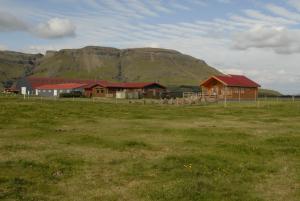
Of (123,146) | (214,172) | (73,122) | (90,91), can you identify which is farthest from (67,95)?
(214,172)

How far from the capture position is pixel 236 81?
95.6m

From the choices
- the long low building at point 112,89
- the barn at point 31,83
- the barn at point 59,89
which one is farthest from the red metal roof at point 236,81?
the barn at point 31,83

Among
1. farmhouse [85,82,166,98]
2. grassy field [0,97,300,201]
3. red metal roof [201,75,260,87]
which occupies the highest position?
red metal roof [201,75,260,87]

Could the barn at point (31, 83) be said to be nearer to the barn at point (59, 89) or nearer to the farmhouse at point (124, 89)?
the barn at point (59, 89)

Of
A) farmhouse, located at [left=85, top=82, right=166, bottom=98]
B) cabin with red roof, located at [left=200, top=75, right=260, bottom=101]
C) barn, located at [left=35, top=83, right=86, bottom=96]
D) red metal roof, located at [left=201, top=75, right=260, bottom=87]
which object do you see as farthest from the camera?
barn, located at [left=35, top=83, right=86, bottom=96]

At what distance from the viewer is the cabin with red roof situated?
91.6 m

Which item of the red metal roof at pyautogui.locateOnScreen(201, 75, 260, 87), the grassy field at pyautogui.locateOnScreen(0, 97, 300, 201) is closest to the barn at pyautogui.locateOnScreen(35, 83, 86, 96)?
the red metal roof at pyautogui.locateOnScreen(201, 75, 260, 87)

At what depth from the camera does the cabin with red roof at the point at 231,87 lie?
91.6m

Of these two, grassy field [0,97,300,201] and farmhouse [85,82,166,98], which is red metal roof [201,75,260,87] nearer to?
farmhouse [85,82,166,98]

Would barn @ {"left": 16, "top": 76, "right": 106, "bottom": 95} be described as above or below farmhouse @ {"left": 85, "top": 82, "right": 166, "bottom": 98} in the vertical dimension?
above

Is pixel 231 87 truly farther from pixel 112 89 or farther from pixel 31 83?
pixel 31 83

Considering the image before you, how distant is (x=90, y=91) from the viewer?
12838 centimetres

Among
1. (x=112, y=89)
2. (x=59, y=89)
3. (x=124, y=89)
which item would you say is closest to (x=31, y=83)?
(x=59, y=89)

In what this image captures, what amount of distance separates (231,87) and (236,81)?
4.06 metres
